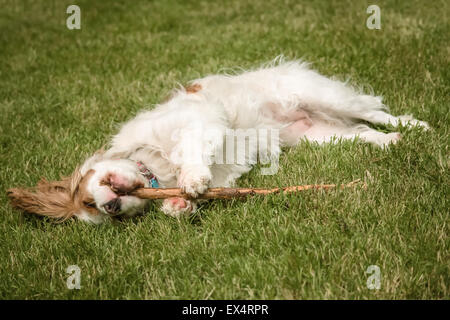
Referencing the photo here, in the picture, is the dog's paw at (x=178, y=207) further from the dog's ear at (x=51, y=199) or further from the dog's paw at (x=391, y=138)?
the dog's paw at (x=391, y=138)

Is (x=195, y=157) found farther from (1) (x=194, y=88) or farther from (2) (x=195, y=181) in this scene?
(1) (x=194, y=88)

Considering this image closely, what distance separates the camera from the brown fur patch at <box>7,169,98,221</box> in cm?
316

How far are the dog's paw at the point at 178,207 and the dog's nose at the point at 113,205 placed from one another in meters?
0.29

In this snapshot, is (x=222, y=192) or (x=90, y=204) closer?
(x=222, y=192)

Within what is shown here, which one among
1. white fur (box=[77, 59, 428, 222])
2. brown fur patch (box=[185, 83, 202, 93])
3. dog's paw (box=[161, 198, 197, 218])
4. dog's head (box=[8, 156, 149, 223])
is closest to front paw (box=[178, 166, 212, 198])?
white fur (box=[77, 59, 428, 222])

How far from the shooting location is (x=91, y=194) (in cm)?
303

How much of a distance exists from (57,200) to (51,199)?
0.20 ft

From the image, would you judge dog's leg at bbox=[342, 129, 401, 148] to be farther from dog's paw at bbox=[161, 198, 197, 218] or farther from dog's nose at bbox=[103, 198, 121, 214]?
dog's nose at bbox=[103, 198, 121, 214]

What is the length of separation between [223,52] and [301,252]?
425cm

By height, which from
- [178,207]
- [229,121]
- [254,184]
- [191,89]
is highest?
[191,89]

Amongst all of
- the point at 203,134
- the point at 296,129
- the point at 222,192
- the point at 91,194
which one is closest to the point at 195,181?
the point at 222,192

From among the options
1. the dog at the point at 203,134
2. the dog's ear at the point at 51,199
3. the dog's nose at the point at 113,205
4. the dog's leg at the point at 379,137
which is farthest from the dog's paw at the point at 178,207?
the dog's leg at the point at 379,137

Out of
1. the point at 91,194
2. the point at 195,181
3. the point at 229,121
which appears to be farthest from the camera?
the point at 229,121

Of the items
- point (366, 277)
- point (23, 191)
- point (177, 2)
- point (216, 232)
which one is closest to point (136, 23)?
point (177, 2)
